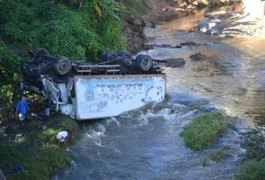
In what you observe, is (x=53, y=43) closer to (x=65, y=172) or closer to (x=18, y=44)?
(x=18, y=44)

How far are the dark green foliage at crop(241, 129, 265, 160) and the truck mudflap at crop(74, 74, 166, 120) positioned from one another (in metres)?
4.67

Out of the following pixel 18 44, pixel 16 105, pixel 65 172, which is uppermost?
pixel 18 44

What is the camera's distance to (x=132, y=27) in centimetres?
3669

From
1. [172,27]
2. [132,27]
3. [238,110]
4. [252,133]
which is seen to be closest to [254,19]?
[172,27]

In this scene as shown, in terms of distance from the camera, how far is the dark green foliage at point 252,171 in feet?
42.6

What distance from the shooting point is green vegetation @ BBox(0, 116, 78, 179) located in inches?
545

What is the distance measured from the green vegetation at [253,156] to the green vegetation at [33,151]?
537cm

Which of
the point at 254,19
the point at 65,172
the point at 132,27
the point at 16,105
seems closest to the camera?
the point at 65,172

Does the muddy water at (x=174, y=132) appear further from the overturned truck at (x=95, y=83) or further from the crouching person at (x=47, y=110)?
the crouching person at (x=47, y=110)

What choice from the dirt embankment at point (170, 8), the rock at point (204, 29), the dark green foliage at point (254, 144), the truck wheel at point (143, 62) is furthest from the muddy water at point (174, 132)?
the rock at point (204, 29)

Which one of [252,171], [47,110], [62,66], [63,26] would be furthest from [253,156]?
[63,26]

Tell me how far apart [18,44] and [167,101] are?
7.30 metres

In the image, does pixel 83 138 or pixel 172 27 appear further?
pixel 172 27

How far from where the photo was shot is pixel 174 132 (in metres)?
18.7
